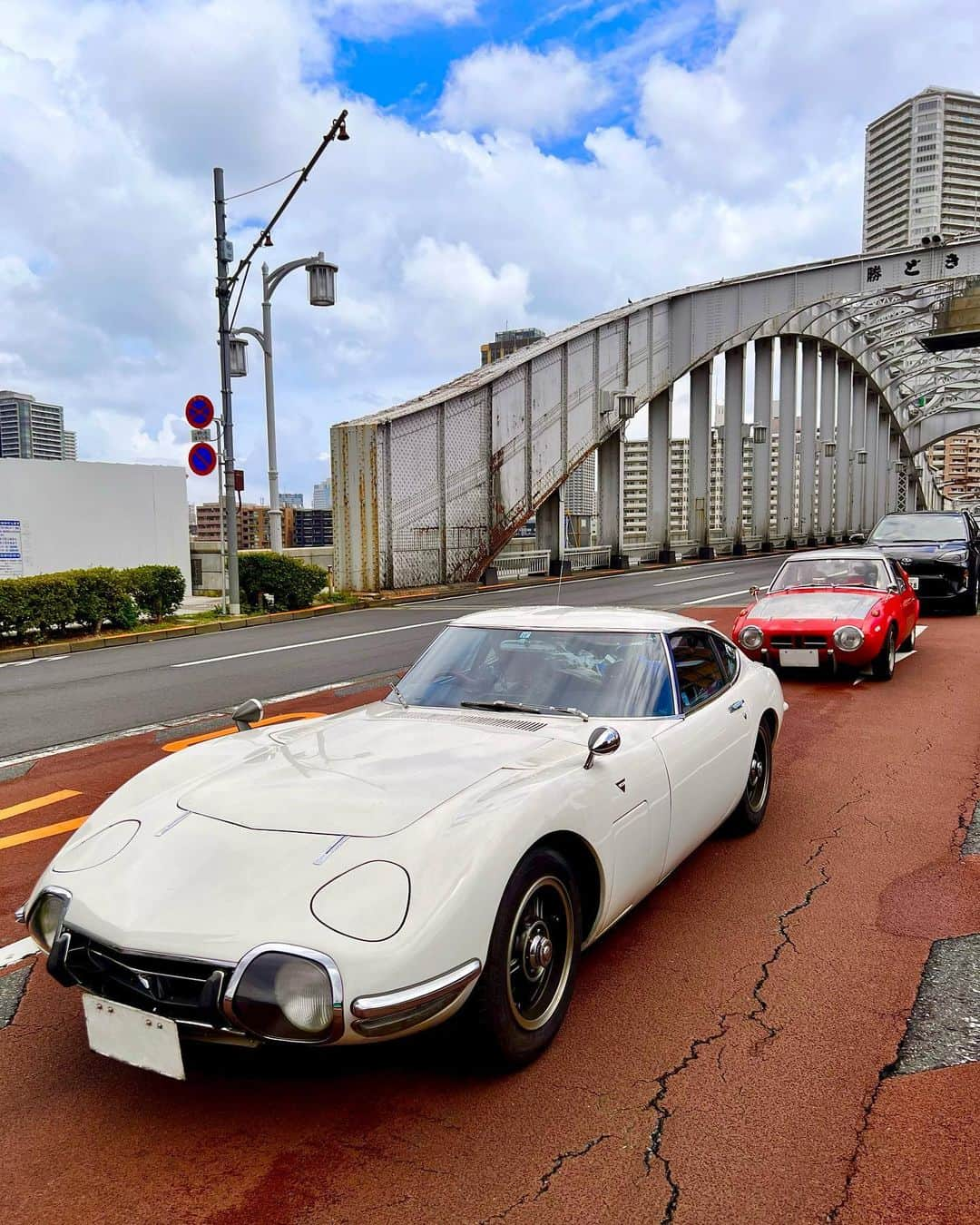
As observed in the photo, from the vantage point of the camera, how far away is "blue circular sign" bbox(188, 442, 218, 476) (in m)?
16.8

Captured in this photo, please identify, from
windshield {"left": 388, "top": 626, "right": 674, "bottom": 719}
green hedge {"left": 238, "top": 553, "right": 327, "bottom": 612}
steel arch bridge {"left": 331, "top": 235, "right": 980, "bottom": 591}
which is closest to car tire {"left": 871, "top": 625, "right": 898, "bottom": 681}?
windshield {"left": 388, "top": 626, "right": 674, "bottom": 719}

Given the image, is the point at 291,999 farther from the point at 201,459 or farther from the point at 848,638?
the point at 201,459

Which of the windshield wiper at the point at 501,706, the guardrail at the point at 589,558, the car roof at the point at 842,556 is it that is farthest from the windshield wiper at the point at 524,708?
the guardrail at the point at 589,558

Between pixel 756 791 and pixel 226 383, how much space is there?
50.5 ft

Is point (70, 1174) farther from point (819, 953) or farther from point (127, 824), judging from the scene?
point (819, 953)

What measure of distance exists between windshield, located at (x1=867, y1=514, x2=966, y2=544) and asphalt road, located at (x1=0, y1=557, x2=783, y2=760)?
130 inches

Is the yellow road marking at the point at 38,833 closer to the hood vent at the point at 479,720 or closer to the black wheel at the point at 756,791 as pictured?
the hood vent at the point at 479,720

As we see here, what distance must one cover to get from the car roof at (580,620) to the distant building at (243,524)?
81.8 ft

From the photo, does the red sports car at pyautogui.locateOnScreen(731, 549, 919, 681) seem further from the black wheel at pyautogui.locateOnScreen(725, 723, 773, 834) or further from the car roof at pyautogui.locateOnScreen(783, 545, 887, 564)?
the black wheel at pyautogui.locateOnScreen(725, 723, 773, 834)

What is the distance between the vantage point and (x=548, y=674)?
166 inches

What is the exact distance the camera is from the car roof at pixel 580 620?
14.8 feet

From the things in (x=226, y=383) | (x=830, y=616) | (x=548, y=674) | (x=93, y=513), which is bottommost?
(x=830, y=616)

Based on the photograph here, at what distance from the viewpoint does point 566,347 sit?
2722 cm

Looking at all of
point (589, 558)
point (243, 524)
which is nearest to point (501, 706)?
point (589, 558)
